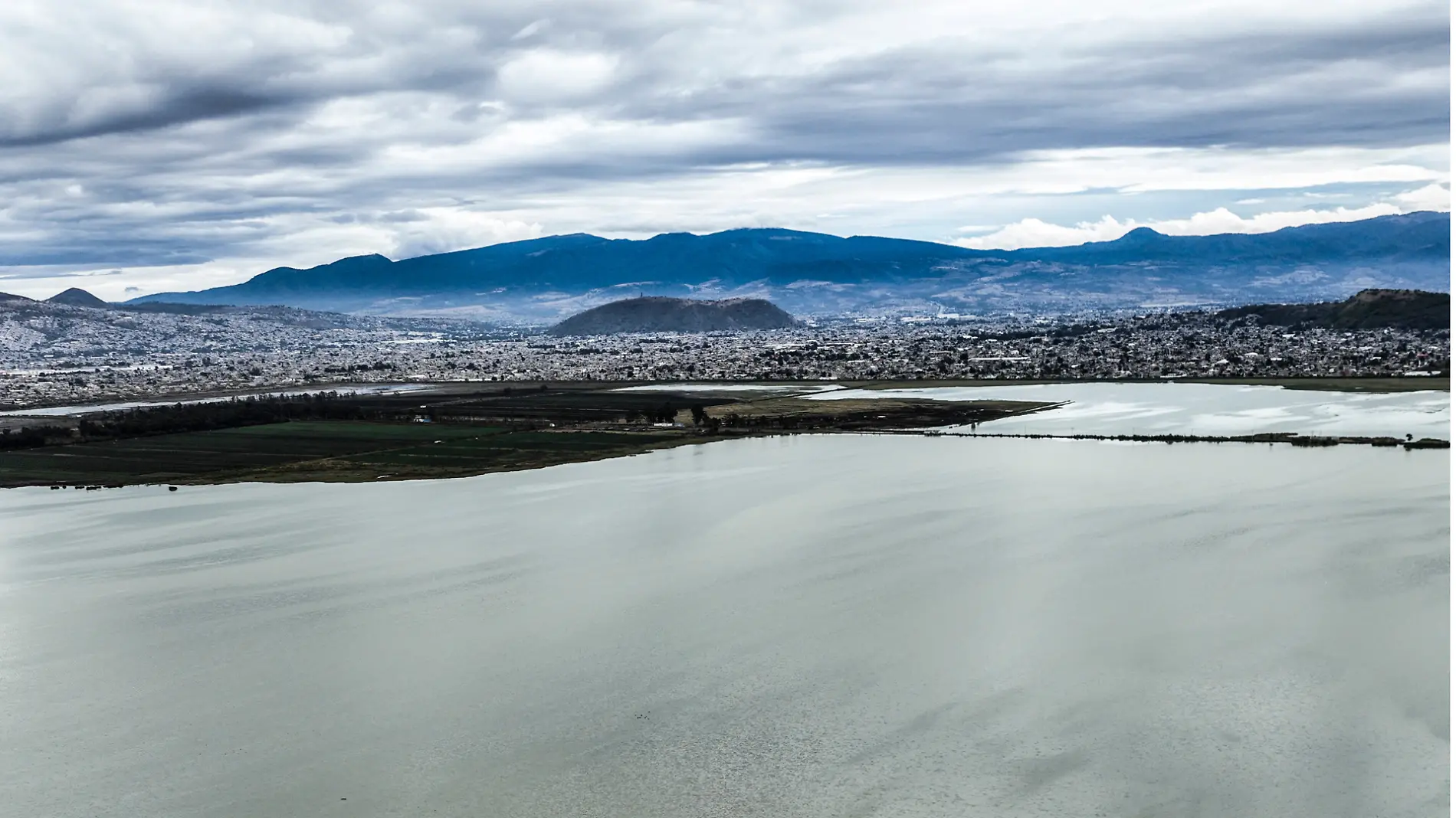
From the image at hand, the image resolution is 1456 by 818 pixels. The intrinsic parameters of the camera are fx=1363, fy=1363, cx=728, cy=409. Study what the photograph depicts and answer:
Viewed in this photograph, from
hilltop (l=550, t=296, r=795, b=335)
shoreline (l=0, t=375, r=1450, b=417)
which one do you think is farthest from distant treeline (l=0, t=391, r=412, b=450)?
hilltop (l=550, t=296, r=795, b=335)

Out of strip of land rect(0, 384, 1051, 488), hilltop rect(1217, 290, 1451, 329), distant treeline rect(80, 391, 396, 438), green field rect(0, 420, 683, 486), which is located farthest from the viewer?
hilltop rect(1217, 290, 1451, 329)

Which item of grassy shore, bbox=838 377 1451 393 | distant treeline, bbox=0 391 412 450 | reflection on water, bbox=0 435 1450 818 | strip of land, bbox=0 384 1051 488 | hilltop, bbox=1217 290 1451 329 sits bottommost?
grassy shore, bbox=838 377 1451 393

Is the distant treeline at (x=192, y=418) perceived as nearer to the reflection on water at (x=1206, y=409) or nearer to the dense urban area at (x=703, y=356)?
Result: the dense urban area at (x=703, y=356)

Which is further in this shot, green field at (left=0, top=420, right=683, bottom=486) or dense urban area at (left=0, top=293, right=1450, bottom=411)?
dense urban area at (left=0, top=293, right=1450, bottom=411)

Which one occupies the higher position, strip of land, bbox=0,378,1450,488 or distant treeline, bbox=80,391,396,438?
distant treeline, bbox=80,391,396,438

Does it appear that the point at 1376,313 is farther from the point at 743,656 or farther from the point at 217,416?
the point at 743,656

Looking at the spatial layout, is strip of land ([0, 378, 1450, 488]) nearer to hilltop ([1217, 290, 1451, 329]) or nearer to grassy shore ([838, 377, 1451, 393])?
grassy shore ([838, 377, 1451, 393])

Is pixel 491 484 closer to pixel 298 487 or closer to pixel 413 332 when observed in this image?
pixel 298 487
